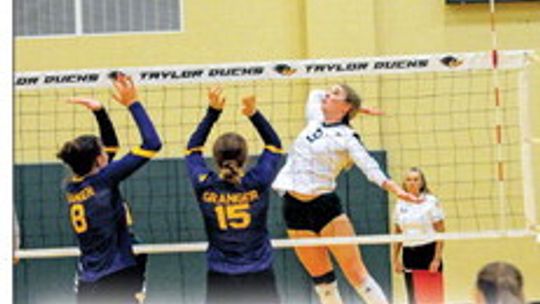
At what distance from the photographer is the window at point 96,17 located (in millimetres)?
9672

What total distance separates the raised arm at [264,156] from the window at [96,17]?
452 cm

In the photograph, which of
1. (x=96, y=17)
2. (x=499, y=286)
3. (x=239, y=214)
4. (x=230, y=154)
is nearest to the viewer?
(x=499, y=286)

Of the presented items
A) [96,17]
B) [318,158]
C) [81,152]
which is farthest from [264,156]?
[96,17]

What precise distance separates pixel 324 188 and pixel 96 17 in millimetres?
4048

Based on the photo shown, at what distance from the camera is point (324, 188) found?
6.47 m

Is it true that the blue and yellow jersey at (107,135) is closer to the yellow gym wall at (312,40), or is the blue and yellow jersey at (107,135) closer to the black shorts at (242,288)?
the black shorts at (242,288)

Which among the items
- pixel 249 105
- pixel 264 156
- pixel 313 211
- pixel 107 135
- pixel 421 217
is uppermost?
pixel 249 105

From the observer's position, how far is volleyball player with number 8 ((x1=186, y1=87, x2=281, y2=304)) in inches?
202

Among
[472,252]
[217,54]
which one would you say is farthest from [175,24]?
[472,252]

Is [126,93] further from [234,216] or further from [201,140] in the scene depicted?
[234,216]

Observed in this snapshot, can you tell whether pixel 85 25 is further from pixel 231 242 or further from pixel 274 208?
pixel 231 242

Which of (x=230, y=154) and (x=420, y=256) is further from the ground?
(x=230, y=154)

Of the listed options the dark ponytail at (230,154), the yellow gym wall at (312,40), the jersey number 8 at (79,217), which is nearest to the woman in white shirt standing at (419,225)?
the yellow gym wall at (312,40)

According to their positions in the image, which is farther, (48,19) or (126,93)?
(48,19)
